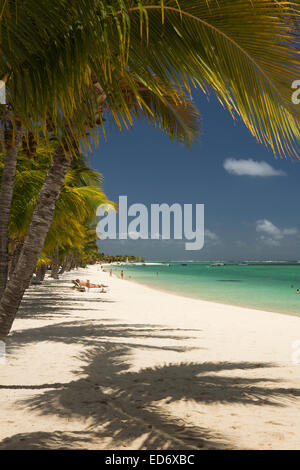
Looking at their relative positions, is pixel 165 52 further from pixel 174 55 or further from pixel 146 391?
pixel 146 391

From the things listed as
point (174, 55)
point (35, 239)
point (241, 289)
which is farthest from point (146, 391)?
point (241, 289)

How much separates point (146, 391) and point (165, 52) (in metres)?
4.33

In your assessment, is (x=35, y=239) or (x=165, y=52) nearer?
(x=165, y=52)

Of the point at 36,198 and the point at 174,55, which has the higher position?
the point at 36,198

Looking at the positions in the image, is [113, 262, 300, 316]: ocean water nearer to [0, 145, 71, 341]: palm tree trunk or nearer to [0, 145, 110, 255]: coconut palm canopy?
[0, 145, 110, 255]: coconut palm canopy

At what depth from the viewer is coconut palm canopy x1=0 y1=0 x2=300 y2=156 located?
2.37 m

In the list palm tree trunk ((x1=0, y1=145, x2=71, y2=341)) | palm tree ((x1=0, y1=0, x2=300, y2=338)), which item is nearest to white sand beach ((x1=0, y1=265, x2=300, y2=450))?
palm tree trunk ((x1=0, y1=145, x2=71, y2=341))

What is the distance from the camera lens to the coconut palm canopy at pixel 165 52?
2.37m

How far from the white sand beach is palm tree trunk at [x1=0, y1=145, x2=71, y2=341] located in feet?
4.00

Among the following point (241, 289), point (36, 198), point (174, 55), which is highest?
point (36, 198)

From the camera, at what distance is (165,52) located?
2650 millimetres

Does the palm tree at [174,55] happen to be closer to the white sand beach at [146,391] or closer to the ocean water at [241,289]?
the white sand beach at [146,391]

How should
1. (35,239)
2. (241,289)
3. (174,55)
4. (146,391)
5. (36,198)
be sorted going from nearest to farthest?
(174,55)
(35,239)
(146,391)
(36,198)
(241,289)

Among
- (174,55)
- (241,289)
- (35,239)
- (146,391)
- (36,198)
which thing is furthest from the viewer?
(241,289)
